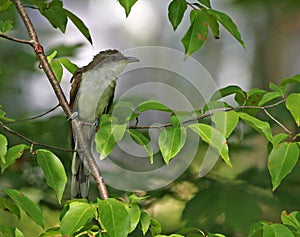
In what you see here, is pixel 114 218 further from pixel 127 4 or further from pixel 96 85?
pixel 96 85

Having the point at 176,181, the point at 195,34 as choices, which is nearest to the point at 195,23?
the point at 195,34

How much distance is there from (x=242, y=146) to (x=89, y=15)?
187 centimetres

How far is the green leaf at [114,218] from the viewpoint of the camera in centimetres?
114

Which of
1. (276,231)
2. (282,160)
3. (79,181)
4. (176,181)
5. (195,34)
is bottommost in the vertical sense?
(176,181)

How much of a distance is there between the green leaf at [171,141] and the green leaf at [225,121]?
0.07 m

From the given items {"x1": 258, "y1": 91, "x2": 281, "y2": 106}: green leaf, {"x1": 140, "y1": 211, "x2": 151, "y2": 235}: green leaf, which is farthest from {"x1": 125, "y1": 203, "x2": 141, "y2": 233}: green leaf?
{"x1": 258, "y1": 91, "x2": 281, "y2": 106}: green leaf

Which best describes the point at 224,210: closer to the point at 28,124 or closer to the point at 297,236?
the point at 28,124

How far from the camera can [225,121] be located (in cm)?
127

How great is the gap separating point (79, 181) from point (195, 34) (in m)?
0.68

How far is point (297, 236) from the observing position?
127 cm

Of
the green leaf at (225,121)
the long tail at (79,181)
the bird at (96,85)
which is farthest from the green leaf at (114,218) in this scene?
the bird at (96,85)

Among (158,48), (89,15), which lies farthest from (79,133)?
(158,48)

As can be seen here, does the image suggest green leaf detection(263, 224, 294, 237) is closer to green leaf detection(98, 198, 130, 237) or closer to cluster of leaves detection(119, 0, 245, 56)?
green leaf detection(98, 198, 130, 237)

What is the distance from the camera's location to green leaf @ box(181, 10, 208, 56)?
1401 millimetres
